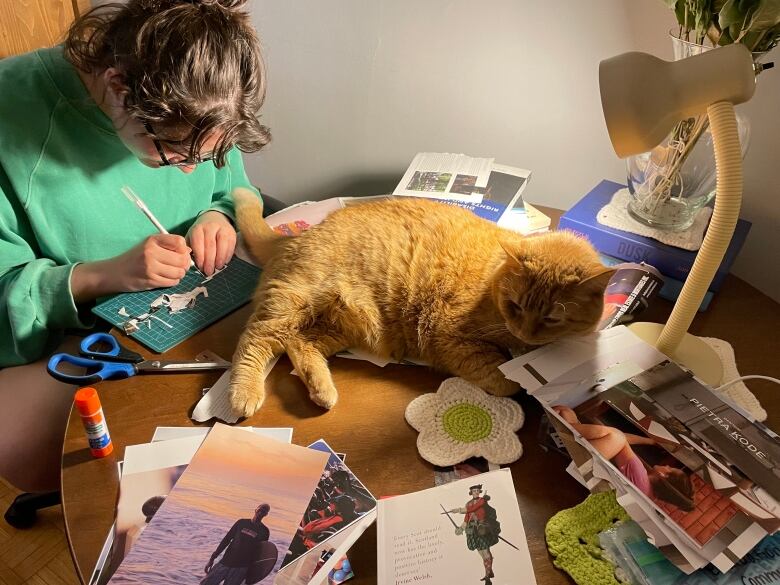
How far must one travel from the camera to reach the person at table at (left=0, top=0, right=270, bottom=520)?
909 mm

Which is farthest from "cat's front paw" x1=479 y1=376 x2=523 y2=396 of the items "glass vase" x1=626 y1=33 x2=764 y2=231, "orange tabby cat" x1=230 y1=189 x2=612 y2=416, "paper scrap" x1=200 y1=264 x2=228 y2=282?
"paper scrap" x1=200 y1=264 x2=228 y2=282

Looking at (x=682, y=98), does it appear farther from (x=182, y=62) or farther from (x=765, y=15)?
(x=182, y=62)

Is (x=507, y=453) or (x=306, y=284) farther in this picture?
(x=306, y=284)

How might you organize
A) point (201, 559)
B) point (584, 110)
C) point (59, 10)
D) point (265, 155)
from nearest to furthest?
point (201, 559), point (584, 110), point (59, 10), point (265, 155)

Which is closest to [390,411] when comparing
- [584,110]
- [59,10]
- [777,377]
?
[777,377]

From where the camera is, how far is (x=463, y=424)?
34.6 inches

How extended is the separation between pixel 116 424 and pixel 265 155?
117 cm

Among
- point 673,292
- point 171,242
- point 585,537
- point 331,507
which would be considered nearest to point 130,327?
point 171,242

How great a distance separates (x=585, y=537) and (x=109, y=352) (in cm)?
80

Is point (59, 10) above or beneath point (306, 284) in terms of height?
above

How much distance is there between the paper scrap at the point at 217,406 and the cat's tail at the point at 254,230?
358mm

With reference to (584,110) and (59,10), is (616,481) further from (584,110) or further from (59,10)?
(59,10)

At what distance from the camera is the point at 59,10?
1.51 metres

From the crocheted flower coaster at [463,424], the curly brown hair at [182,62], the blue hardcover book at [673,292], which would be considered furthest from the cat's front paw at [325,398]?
the blue hardcover book at [673,292]
